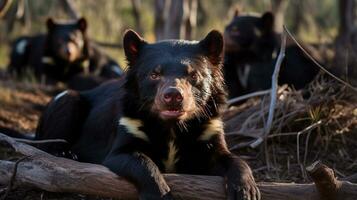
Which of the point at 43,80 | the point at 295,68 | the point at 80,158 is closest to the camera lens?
the point at 80,158

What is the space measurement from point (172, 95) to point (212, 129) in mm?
646

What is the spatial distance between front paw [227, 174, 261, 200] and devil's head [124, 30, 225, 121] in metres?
0.58

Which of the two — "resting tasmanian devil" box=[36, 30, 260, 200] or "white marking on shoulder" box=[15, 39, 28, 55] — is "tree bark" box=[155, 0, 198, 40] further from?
"white marking on shoulder" box=[15, 39, 28, 55]

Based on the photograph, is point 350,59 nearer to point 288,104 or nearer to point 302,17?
point 288,104

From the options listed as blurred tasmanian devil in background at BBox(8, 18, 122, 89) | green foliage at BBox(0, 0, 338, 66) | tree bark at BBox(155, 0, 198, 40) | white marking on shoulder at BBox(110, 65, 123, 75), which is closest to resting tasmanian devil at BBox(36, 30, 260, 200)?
tree bark at BBox(155, 0, 198, 40)

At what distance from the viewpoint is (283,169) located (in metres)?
5.68

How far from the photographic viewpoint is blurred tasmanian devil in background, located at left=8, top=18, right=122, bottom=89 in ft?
39.1

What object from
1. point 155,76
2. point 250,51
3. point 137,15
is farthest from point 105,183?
point 137,15

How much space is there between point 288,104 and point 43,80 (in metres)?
6.30

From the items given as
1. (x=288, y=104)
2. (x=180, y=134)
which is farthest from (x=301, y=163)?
(x=180, y=134)

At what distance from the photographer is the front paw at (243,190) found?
3988 millimetres

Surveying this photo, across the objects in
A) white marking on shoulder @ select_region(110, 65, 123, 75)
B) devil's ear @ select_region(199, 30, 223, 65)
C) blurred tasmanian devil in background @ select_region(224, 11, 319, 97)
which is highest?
A: devil's ear @ select_region(199, 30, 223, 65)

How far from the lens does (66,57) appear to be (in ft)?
39.7

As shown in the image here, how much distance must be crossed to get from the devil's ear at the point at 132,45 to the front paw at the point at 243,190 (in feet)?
4.02
